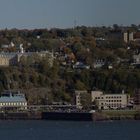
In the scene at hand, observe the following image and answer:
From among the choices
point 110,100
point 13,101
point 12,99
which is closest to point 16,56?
point 13,101

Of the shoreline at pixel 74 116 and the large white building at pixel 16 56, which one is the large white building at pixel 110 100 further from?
the large white building at pixel 16 56

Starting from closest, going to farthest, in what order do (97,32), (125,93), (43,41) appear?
(125,93) → (43,41) → (97,32)

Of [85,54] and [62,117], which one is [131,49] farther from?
[62,117]

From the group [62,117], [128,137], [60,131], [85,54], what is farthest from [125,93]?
[128,137]

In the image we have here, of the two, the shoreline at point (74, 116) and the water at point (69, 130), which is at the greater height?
the shoreline at point (74, 116)

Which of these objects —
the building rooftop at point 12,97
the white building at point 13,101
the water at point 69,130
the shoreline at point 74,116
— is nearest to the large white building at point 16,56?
the building rooftop at point 12,97

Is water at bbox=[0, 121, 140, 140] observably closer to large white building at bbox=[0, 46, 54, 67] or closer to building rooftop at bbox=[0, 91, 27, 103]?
building rooftop at bbox=[0, 91, 27, 103]
